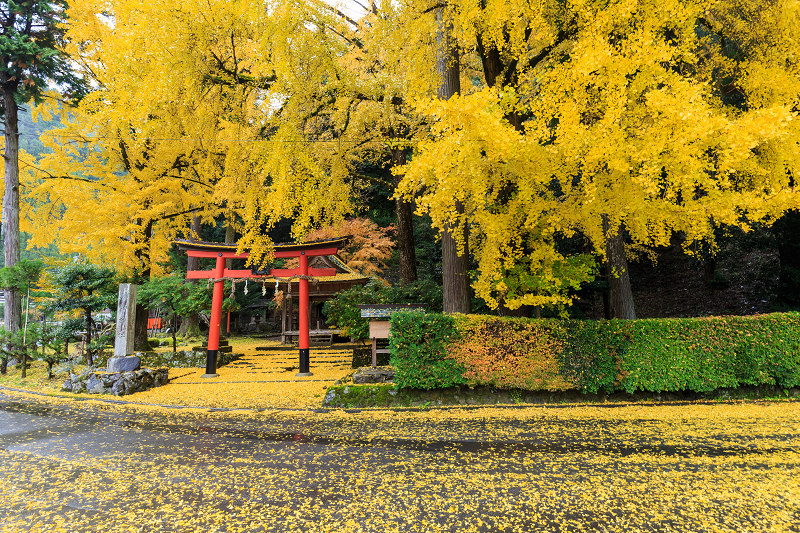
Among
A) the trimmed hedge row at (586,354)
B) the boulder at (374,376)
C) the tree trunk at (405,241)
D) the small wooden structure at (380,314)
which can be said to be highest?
the tree trunk at (405,241)

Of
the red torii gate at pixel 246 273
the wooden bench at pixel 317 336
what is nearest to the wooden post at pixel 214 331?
the red torii gate at pixel 246 273

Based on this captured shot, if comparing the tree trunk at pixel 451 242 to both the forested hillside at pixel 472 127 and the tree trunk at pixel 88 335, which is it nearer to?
the forested hillside at pixel 472 127

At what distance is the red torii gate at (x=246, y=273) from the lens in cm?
1082

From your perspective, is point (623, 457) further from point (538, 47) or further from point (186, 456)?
point (538, 47)

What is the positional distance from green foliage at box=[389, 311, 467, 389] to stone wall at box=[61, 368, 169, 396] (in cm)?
607

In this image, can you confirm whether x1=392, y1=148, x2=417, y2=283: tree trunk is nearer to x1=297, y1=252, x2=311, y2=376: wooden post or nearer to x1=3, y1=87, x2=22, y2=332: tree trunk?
x1=297, y1=252, x2=311, y2=376: wooden post

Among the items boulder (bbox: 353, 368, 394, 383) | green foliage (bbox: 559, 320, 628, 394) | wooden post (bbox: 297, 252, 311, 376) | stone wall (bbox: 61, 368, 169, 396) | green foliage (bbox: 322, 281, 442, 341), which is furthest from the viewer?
green foliage (bbox: 322, 281, 442, 341)

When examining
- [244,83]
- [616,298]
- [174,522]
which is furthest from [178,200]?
[616,298]

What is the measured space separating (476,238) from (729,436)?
5217 millimetres

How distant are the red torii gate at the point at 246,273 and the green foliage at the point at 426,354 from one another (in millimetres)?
4276

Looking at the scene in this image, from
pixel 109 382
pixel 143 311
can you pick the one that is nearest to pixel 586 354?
pixel 109 382

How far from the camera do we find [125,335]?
31.4 ft

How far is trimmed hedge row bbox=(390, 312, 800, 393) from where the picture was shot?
7.16 metres

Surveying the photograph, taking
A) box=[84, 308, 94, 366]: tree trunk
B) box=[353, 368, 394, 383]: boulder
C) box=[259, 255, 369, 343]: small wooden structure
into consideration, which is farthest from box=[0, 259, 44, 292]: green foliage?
box=[353, 368, 394, 383]: boulder
